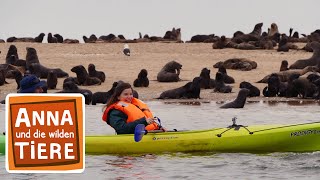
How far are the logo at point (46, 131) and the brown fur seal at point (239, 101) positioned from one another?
1540 centimetres

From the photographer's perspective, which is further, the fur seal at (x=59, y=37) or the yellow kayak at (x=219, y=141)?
the fur seal at (x=59, y=37)

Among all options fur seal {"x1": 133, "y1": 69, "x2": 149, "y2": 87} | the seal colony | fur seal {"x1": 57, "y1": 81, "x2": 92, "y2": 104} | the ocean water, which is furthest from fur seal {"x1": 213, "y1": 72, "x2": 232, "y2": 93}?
the ocean water

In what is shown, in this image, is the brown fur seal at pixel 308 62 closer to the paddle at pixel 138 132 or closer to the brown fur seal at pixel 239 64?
the brown fur seal at pixel 239 64

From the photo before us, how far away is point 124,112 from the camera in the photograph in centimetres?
1537

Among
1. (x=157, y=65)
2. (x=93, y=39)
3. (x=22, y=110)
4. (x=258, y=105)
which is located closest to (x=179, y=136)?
(x=22, y=110)

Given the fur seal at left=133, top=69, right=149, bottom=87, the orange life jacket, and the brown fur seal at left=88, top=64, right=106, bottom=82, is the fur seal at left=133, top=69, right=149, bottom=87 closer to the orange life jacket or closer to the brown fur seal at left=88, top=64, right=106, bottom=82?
the brown fur seal at left=88, top=64, right=106, bottom=82

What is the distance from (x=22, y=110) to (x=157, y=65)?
24.0 meters

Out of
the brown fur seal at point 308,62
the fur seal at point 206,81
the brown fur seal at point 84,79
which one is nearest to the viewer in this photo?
the fur seal at point 206,81

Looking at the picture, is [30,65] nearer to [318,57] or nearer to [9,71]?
[9,71]

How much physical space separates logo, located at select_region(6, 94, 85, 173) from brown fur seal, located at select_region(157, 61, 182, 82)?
19.8m

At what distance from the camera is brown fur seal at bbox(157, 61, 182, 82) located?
96.4 feet

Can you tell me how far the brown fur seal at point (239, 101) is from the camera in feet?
81.4

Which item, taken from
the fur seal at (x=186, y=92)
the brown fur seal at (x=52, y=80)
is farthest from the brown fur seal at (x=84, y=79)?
the fur seal at (x=186, y=92)

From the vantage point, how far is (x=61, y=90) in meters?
27.5
